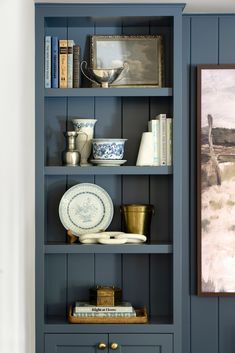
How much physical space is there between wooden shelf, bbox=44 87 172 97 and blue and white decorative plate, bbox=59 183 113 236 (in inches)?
19.5

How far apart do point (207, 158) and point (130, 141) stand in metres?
0.43

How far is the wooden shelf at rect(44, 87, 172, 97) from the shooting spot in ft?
12.6

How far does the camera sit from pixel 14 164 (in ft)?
10.1

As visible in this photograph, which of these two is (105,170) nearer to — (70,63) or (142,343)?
(70,63)

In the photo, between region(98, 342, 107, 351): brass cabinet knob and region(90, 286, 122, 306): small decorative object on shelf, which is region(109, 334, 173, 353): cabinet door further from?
region(90, 286, 122, 306): small decorative object on shelf

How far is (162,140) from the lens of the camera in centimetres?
388

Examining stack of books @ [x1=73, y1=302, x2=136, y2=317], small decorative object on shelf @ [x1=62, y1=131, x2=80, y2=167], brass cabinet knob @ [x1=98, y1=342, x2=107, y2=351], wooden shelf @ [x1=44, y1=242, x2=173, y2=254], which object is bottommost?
brass cabinet knob @ [x1=98, y1=342, x2=107, y2=351]

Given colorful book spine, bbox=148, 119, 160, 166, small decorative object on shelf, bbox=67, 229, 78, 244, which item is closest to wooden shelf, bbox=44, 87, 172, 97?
colorful book spine, bbox=148, 119, 160, 166

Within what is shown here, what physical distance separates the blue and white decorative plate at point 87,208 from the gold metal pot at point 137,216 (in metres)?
0.10

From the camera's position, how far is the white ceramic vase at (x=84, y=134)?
12.9 ft

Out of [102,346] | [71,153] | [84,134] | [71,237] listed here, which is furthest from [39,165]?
[102,346]

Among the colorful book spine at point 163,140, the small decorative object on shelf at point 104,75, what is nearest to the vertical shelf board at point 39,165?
the small decorative object on shelf at point 104,75

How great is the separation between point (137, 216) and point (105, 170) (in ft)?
1.00

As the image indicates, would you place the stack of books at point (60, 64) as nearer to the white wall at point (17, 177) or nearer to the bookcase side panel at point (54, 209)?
the white wall at point (17, 177)
